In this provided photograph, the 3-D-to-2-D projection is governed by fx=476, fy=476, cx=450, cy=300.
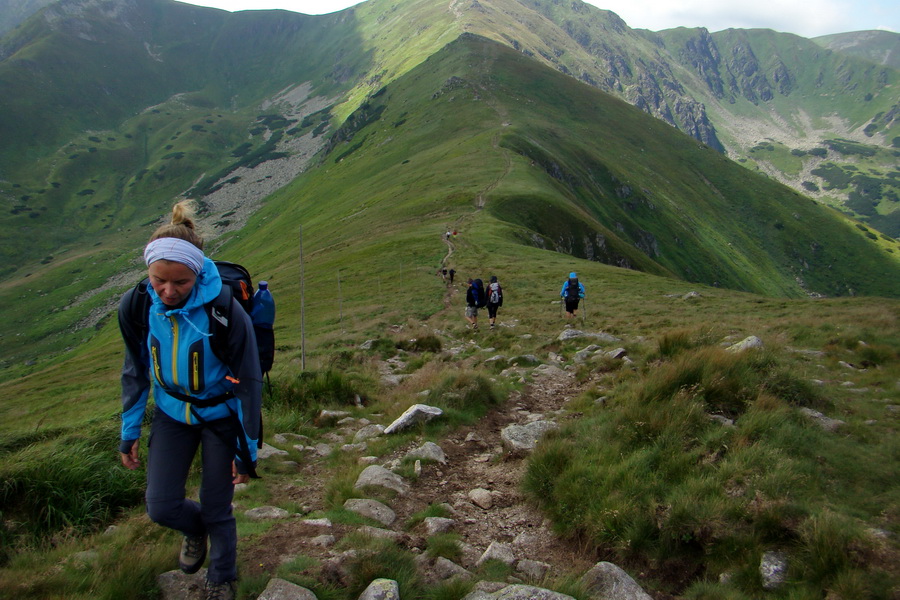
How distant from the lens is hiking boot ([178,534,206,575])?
13.7 feet

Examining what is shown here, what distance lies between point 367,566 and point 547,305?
22.9 meters

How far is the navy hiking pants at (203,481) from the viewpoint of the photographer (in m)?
3.97

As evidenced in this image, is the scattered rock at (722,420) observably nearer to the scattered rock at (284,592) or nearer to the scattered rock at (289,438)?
the scattered rock at (284,592)

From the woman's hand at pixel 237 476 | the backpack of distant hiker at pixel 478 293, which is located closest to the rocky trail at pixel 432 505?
the woman's hand at pixel 237 476

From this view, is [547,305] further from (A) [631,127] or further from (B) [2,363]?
(A) [631,127]

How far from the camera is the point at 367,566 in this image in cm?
422

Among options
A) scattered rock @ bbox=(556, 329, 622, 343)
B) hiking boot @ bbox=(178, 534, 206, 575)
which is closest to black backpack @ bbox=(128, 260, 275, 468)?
hiking boot @ bbox=(178, 534, 206, 575)

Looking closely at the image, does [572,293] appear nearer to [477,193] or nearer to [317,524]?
[317,524]

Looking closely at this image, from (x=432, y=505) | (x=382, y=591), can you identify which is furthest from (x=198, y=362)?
(x=432, y=505)

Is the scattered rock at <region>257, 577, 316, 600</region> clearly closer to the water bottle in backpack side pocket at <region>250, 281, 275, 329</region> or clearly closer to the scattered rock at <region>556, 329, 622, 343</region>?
the water bottle in backpack side pocket at <region>250, 281, 275, 329</region>

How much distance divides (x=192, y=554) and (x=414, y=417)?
15.0ft

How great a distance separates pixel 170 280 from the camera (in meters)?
3.83

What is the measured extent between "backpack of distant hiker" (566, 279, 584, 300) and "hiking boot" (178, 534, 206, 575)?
18.2 m

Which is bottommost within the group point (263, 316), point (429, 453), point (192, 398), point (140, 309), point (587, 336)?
point (587, 336)
